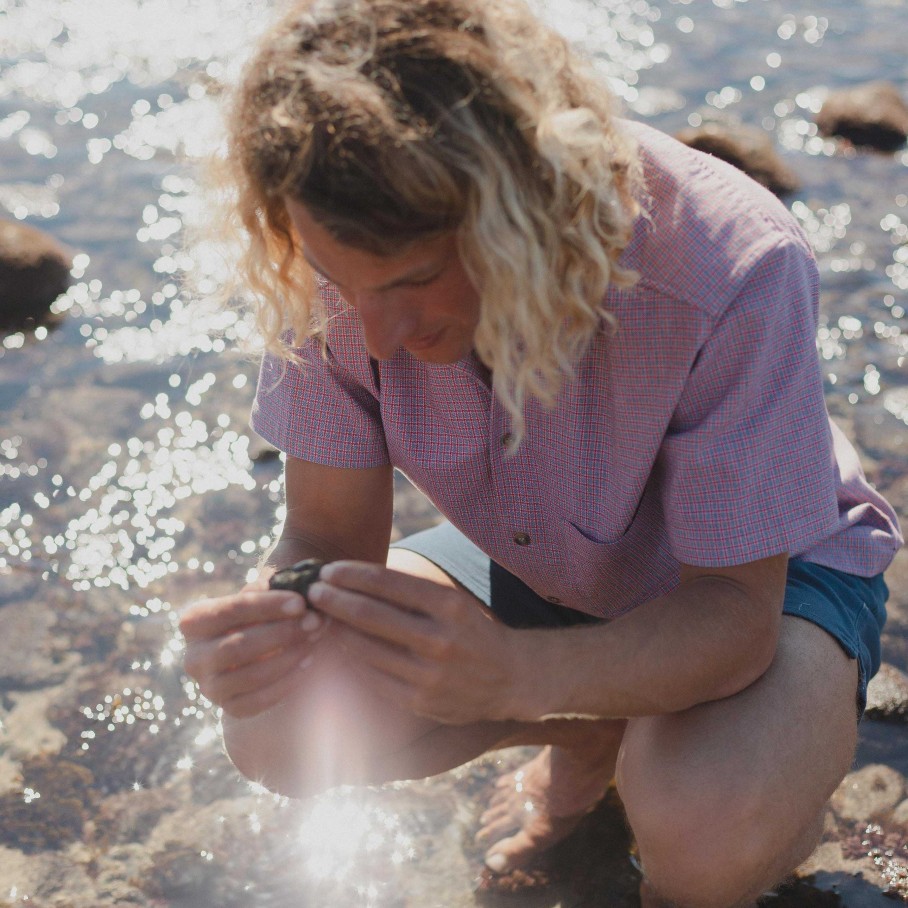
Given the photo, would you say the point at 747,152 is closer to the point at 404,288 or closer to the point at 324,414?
the point at 324,414

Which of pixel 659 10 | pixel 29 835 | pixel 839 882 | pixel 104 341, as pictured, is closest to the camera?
pixel 839 882

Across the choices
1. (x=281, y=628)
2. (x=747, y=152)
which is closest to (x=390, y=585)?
(x=281, y=628)

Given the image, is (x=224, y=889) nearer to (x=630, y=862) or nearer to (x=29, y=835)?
(x=29, y=835)

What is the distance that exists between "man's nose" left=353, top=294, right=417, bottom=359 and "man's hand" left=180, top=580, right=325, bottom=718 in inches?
17.3

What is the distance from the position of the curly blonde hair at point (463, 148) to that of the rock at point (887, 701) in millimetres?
1605

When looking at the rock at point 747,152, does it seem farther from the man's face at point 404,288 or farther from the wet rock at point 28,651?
the man's face at point 404,288

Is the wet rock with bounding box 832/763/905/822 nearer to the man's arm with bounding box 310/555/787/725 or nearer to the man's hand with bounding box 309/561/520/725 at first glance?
the man's arm with bounding box 310/555/787/725

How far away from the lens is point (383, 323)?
1.81 meters

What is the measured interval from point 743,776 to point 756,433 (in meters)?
0.59

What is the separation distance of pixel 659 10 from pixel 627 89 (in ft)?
6.00

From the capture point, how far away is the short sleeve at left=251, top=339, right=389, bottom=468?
226 cm

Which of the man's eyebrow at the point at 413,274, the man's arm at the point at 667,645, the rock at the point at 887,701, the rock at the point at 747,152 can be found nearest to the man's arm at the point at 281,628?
the man's arm at the point at 667,645

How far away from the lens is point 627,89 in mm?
6977

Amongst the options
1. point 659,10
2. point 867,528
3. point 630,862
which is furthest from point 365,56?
point 659,10
